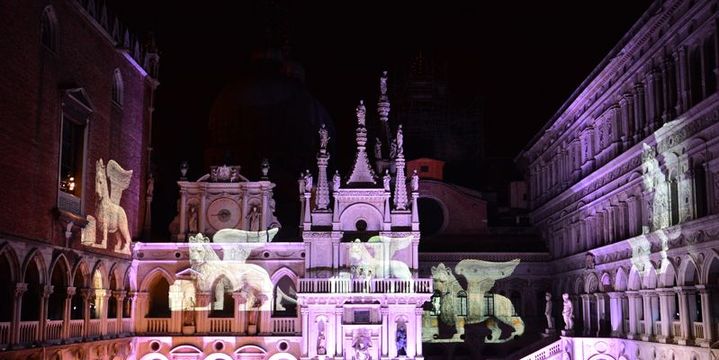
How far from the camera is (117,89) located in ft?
146

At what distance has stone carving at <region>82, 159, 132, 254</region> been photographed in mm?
39938

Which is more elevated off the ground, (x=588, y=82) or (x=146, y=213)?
(x=588, y=82)

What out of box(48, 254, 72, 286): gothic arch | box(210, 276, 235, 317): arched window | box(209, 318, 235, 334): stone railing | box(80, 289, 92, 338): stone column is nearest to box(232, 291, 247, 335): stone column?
box(209, 318, 235, 334): stone railing

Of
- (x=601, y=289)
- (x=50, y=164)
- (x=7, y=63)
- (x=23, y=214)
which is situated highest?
(x=7, y=63)

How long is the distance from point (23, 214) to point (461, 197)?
28860 millimetres

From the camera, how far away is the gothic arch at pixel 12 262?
30.9 meters

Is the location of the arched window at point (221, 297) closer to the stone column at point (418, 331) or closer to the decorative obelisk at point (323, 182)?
the decorative obelisk at point (323, 182)

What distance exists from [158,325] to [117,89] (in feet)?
40.3

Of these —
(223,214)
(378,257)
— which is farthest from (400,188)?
(223,214)

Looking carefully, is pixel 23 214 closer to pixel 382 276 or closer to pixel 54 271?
pixel 54 271

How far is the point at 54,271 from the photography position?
36.3 m

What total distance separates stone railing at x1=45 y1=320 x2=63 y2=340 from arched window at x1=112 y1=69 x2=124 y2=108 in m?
12.6

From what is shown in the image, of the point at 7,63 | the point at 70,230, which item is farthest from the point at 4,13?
the point at 70,230

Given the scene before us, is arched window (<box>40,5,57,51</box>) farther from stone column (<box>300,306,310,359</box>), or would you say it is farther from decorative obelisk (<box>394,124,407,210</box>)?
decorative obelisk (<box>394,124,407,210</box>)
